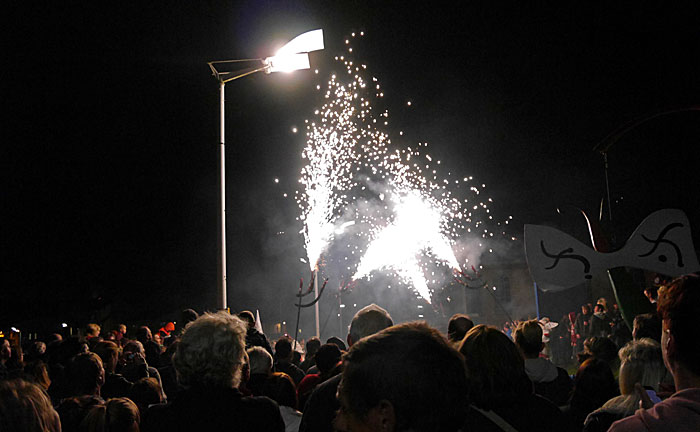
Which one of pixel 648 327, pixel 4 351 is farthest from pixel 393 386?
pixel 4 351

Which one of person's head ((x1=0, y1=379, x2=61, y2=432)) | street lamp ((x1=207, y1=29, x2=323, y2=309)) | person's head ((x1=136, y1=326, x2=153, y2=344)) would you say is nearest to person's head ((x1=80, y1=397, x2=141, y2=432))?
person's head ((x1=0, y1=379, x2=61, y2=432))

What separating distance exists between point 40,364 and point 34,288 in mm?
30792

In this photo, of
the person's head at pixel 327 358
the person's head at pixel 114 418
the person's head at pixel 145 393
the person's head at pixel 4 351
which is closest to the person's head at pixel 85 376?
the person's head at pixel 114 418

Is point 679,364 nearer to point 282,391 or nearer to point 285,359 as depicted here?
point 282,391

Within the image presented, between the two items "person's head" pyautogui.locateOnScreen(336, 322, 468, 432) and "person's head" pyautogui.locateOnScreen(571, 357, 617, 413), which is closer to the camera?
"person's head" pyautogui.locateOnScreen(336, 322, 468, 432)

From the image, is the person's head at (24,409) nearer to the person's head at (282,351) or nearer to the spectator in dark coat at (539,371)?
the spectator in dark coat at (539,371)

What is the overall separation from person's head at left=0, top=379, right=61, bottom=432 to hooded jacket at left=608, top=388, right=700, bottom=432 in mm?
2383

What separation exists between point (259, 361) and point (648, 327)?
3975mm

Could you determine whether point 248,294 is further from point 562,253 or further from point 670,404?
point 670,404

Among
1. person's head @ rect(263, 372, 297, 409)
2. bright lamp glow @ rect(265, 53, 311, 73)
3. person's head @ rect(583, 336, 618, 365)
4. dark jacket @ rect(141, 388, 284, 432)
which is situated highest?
bright lamp glow @ rect(265, 53, 311, 73)

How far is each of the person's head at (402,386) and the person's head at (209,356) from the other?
153 cm

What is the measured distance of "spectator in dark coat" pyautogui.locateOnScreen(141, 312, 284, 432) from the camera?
10.7 feet

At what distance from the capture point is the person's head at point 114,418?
399 cm

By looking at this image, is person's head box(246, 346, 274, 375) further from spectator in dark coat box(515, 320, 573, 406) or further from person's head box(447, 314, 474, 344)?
spectator in dark coat box(515, 320, 573, 406)
